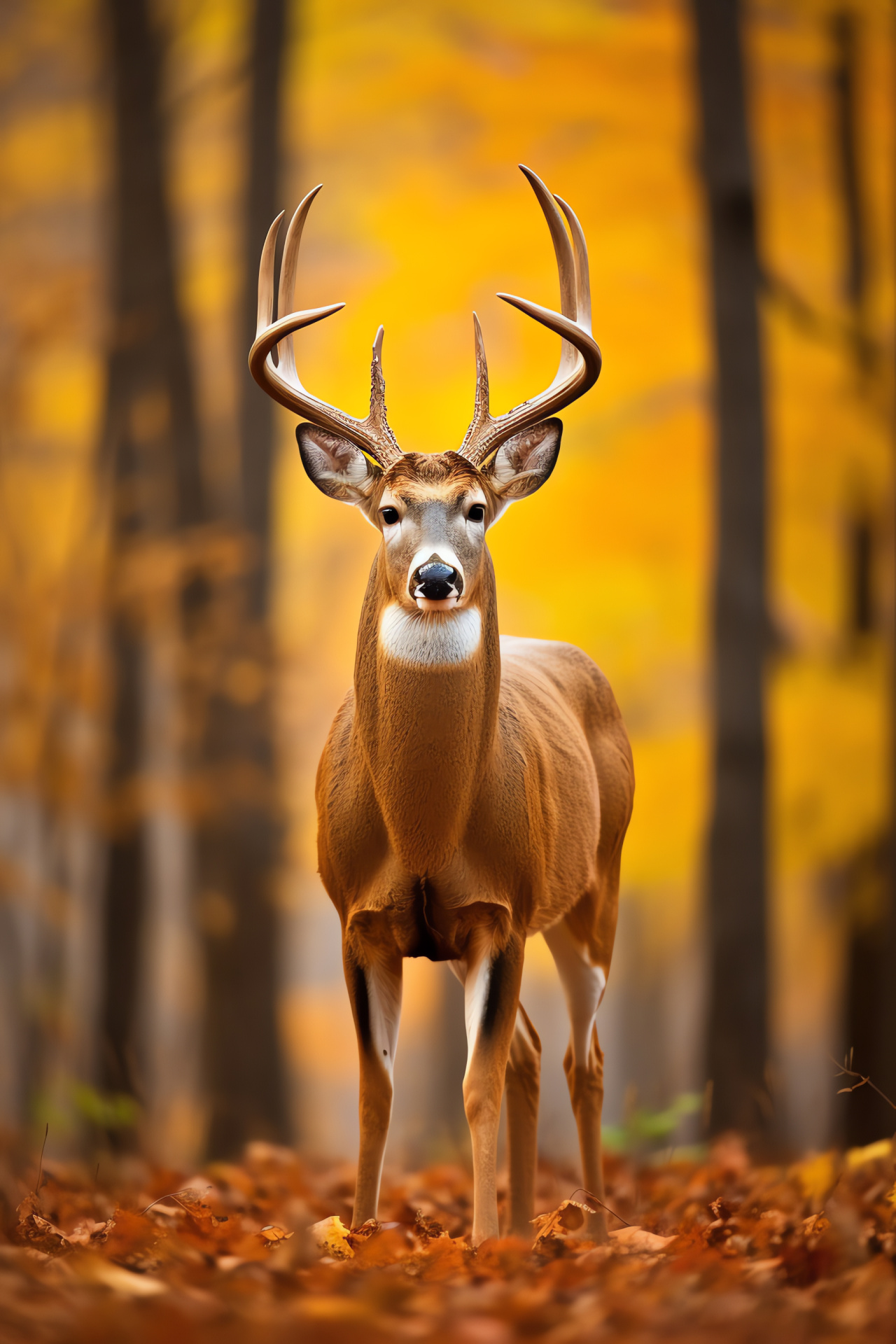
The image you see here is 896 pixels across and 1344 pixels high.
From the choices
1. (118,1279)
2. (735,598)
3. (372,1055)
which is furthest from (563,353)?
(735,598)

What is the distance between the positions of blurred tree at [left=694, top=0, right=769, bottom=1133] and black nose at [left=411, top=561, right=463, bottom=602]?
4767mm

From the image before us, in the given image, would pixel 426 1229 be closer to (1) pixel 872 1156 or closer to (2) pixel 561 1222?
(2) pixel 561 1222

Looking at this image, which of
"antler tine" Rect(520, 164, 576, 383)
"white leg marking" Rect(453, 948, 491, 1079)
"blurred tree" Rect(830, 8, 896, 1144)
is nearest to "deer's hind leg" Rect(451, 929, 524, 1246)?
"white leg marking" Rect(453, 948, 491, 1079)

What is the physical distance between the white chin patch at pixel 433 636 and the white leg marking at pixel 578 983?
1522 millimetres

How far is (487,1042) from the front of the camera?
3908 mm

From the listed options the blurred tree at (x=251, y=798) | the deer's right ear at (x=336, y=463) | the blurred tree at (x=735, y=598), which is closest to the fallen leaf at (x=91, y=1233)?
the deer's right ear at (x=336, y=463)

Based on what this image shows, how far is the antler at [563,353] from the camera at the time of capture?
411 centimetres

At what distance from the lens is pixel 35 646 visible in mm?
10391

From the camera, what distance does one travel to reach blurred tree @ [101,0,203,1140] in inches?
387

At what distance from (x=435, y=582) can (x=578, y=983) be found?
207cm

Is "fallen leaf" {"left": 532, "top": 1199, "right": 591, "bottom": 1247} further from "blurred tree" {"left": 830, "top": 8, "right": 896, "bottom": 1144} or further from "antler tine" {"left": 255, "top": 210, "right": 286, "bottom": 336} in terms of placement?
"blurred tree" {"left": 830, "top": 8, "right": 896, "bottom": 1144}

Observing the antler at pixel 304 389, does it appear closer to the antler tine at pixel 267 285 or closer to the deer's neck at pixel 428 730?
the antler tine at pixel 267 285

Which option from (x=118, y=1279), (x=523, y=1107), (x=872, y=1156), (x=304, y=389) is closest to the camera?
(x=118, y=1279)

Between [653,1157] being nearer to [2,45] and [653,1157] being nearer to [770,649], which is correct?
[770,649]
